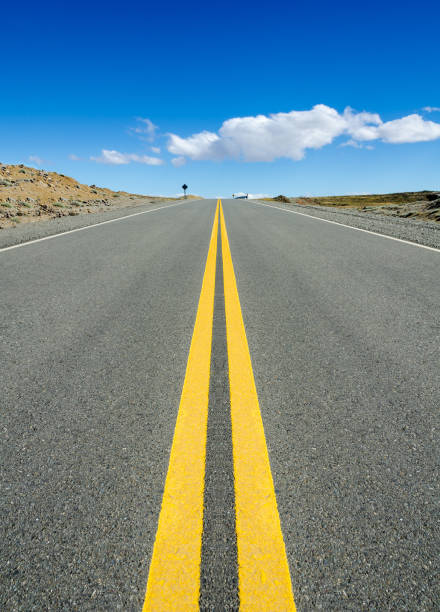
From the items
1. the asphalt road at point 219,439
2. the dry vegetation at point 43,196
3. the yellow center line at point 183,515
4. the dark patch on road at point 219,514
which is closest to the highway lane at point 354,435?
the asphalt road at point 219,439

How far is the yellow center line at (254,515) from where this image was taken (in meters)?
1.11

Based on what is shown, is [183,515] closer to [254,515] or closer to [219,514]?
[219,514]

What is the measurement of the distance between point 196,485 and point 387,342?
83.5 inches

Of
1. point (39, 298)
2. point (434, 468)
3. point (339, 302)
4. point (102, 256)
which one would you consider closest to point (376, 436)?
point (434, 468)

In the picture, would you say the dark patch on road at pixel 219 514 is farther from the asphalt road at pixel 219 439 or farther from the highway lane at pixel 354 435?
the highway lane at pixel 354 435

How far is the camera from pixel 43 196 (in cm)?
2716

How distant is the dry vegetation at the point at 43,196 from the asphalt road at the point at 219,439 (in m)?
A: 12.7

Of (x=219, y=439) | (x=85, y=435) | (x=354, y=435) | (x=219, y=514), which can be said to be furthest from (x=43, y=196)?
(x=219, y=514)

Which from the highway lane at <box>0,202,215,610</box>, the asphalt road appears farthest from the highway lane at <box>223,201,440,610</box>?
the highway lane at <box>0,202,215,610</box>

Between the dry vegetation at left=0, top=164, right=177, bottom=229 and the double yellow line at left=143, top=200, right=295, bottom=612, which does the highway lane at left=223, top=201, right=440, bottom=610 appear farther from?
the dry vegetation at left=0, top=164, right=177, bottom=229

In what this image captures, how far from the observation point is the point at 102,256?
6578mm

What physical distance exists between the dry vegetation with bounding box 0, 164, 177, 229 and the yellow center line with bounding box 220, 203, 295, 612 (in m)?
14.0

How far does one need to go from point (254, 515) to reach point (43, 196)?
3057cm

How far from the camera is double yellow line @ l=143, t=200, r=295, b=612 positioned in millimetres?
1107
